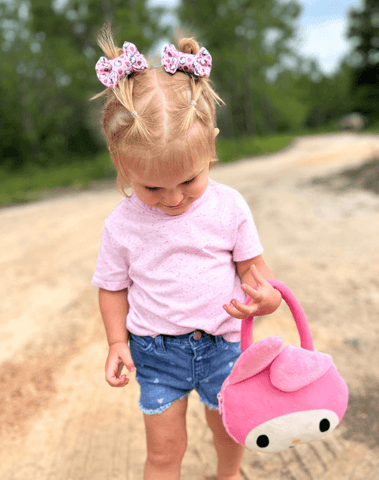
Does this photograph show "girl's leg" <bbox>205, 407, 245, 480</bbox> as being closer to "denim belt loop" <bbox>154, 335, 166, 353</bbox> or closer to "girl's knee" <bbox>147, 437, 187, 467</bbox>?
"girl's knee" <bbox>147, 437, 187, 467</bbox>

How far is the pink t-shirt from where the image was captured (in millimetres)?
1357

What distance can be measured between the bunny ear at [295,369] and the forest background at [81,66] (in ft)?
19.2

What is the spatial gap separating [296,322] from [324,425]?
0.88 ft

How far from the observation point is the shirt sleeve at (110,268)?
1434 mm

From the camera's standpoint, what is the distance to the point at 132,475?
1.71 meters

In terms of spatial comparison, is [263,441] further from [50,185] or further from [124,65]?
[50,185]

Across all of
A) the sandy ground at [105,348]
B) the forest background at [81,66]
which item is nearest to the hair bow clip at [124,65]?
the sandy ground at [105,348]

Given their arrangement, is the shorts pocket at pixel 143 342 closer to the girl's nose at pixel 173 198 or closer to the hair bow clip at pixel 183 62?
the girl's nose at pixel 173 198

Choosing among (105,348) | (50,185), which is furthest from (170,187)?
(50,185)

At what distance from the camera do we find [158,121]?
45.5 inches

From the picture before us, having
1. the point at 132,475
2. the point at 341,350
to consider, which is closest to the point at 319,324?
the point at 341,350

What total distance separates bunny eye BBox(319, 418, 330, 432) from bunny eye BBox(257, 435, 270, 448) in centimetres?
14

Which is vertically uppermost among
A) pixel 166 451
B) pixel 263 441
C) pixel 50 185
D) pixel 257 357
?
pixel 257 357

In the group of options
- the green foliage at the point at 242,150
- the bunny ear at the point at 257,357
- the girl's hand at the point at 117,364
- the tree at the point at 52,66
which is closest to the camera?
the bunny ear at the point at 257,357
